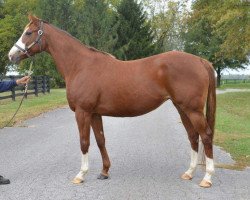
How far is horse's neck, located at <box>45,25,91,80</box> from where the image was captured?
260 inches

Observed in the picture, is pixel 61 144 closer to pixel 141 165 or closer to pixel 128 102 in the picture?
pixel 141 165

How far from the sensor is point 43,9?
4303cm

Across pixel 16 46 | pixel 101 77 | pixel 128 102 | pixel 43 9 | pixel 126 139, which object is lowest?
pixel 126 139

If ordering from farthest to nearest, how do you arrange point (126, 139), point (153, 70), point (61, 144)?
1. point (126, 139)
2. point (61, 144)
3. point (153, 70)

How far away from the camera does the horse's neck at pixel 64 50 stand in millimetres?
6598

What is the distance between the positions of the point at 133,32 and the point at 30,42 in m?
39.6

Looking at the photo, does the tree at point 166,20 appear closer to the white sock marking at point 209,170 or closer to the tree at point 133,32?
the tree at point 133,32

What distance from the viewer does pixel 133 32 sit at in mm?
45594

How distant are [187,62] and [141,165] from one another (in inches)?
84.7

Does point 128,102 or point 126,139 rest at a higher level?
point 128,102

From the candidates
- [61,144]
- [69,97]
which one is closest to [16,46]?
[69,97]

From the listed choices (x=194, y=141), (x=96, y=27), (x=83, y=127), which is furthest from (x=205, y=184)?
(x=96, y=27)

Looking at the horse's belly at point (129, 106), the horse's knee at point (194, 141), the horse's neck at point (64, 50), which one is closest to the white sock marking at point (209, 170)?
the horse's knee at point (194, 141)

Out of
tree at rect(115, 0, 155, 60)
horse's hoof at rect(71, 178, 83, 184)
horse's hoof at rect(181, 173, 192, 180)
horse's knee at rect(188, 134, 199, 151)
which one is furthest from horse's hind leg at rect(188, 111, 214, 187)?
tree at rect(115, 0, 155, 60)
